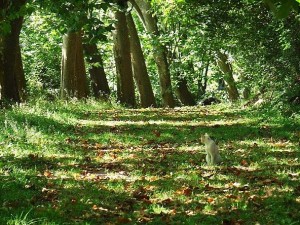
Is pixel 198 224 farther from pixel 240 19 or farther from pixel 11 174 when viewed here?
pixel 240 19

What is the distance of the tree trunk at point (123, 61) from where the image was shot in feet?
67.6

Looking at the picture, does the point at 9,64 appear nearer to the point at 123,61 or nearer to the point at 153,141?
the point at 123,61

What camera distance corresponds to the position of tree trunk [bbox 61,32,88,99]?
19.2 meters

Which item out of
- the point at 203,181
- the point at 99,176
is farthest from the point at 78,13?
the point at 203,181

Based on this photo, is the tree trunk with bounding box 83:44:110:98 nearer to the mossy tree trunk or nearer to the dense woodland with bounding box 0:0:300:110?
the dense woodland with bounding box 0:0:300:110

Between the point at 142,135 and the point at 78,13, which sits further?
the point at 142,135

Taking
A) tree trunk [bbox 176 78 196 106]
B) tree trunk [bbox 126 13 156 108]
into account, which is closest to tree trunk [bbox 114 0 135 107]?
tree trunk [bbox 126 13 156 108]

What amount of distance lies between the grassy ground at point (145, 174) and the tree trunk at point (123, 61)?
8703 millimetres

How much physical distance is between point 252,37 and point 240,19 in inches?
29.5

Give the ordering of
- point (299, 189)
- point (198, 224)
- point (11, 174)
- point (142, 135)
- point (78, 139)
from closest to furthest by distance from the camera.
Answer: point (198, 224) < point (299, 189) < point (11, 174) < point (78, 139) < point (142, 135)

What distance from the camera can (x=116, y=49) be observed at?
20781 millimetres

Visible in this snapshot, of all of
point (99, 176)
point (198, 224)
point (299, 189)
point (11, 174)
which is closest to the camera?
point (198, 224)

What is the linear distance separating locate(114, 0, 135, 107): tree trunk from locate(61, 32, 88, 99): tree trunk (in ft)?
6.00

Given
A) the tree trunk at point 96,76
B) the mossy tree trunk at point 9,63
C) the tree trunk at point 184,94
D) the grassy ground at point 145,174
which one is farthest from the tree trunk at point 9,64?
the tree trunk at point 184,94
